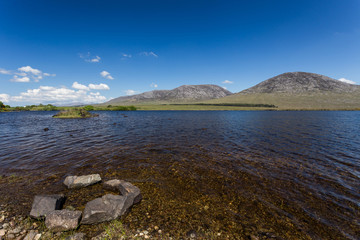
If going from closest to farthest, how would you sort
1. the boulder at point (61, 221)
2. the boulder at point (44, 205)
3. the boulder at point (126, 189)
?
the boulder at point (61, 221), the boulder at point (44, 205), the boulder at point (126, 189)

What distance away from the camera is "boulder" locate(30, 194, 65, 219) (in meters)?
6.75

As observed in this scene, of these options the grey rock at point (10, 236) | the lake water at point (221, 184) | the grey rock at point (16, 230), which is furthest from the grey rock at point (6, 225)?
the lake water at point (221, 184)

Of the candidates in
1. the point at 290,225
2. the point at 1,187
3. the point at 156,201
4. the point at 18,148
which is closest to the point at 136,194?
the point at 156,201

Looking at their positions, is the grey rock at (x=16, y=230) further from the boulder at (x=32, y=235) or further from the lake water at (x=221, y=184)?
the lake water at (x=221, y=184)

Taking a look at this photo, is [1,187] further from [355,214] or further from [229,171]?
[355,214]

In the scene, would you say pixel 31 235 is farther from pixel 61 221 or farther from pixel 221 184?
pixel 221 184

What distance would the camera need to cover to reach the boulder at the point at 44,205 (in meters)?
6.75

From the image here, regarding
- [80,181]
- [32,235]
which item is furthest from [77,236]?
[80,181]

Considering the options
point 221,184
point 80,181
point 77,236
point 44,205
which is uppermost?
point 44,205

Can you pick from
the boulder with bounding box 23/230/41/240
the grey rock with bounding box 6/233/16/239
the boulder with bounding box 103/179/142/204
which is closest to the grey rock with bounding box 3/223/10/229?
the grey rock with bounding box 6/233/16/239

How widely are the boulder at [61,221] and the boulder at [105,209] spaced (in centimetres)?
34

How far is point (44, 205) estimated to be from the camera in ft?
23.3

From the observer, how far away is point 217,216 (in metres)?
7.42

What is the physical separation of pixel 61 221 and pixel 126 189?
308cm
